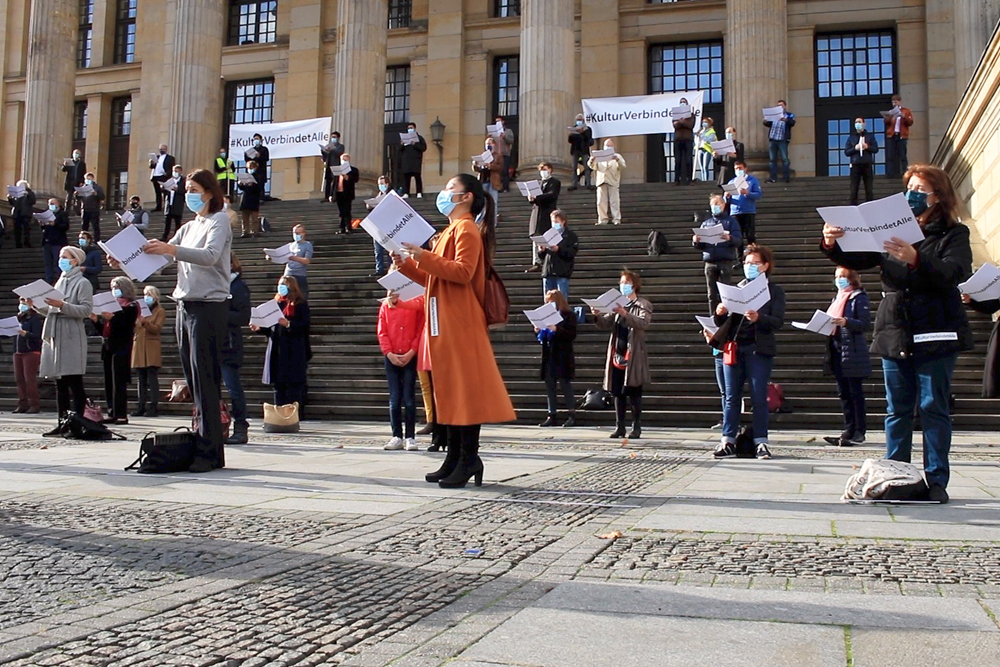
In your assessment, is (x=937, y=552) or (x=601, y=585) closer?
(x=601, y=585)

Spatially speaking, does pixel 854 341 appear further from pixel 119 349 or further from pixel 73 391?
pixel 119 349

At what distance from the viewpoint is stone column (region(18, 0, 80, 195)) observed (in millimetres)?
31109

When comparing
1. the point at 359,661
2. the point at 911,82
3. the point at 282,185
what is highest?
the point at 911,82

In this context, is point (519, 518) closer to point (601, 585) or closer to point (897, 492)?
point (601, 585)

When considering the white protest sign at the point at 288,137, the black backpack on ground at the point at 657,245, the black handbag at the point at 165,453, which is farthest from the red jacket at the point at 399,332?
the white protest sign at the point at 288,137

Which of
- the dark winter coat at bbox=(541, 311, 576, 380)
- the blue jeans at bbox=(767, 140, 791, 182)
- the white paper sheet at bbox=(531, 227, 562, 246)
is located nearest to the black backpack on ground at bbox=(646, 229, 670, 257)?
the white paper sheet at bbox=(531, 227, 562, 246)

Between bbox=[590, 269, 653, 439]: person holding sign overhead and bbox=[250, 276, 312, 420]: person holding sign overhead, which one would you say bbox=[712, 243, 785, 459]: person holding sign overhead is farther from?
bbox=[250, 276, 312, 420]: person holding sign overhead

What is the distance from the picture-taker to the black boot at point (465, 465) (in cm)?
618

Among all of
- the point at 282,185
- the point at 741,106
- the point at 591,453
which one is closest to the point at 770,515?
the point at 591,453

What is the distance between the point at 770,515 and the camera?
207 inches

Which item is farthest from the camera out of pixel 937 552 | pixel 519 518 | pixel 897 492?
pixel 897 492

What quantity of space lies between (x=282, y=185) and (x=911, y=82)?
67.1 feet

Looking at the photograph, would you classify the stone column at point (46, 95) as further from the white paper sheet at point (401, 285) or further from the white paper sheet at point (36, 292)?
the white paper sheet at point (401, 285)

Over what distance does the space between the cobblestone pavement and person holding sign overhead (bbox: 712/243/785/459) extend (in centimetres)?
209
